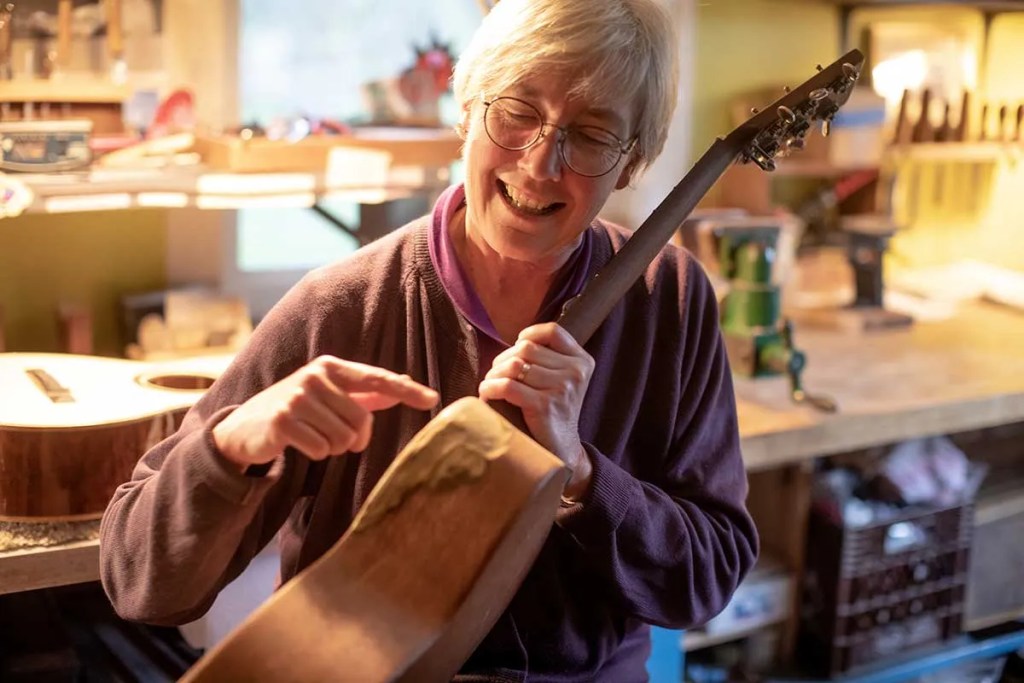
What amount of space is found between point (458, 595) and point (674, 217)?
1.51ft

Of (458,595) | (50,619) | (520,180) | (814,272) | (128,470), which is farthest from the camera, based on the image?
(814,272)

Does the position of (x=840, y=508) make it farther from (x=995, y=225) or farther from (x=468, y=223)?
(x=995, y=225)

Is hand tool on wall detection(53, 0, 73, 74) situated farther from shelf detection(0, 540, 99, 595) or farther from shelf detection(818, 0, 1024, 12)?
shelf detection(818, 0, 1024, 12)

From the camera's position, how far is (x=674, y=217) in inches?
45.9

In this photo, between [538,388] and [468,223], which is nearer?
[538,388]

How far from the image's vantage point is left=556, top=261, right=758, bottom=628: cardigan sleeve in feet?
3.74

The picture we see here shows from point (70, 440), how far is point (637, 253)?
0.66 metres

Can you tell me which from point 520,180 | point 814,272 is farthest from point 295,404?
point 814,272

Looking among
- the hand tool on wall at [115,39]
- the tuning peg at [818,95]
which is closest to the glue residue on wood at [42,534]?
the hand tool on wall at [115,39]

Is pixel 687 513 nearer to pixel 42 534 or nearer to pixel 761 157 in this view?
pixel 761 157

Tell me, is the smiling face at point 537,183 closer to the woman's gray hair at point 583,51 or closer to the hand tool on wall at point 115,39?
the woman's gray hair at point 583,51

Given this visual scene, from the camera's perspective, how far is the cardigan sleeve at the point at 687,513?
44.9 inches

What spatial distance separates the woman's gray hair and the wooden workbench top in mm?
812

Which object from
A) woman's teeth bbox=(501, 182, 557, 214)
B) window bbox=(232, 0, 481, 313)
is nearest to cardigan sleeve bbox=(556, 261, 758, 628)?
woman's teeth bbox=(501, 182, 557, 214)
